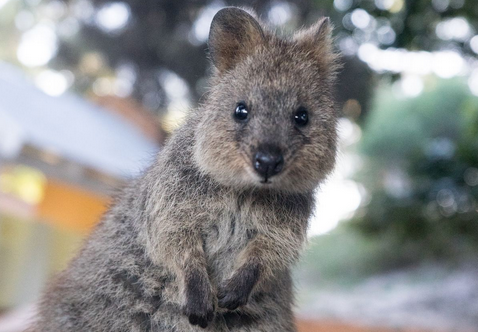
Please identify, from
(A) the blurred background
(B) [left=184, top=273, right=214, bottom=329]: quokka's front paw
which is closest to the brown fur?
(B) [left=184, top=273, right=214, bottom=329]: quokka's front paw

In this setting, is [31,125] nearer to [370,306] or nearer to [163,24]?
[163,24]

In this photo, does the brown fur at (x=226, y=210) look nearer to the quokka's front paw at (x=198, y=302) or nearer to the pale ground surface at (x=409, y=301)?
the quokka's front paw at (x=198, y=302)

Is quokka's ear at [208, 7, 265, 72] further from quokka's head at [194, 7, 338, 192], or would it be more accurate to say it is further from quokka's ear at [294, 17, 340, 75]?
quokka's ear at [294, 17, 340, 75]

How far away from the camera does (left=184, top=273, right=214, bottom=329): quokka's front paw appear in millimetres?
2525

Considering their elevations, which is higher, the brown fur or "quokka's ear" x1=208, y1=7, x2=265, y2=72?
"quokka's ear" x1=208, y1=7, x2=265, y2=72

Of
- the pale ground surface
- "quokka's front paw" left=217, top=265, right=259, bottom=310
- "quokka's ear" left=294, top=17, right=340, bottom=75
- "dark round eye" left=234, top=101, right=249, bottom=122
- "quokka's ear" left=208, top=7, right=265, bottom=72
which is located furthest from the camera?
the pale ground surface

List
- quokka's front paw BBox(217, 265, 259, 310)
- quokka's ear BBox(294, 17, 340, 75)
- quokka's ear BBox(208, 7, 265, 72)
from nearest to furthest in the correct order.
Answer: quokka's front paw BBox(217, 265, 259, 310) < quokka's ear BBox(208, 7, 265, 72) < quokka's ear BBox(294, 17, 340, 75)

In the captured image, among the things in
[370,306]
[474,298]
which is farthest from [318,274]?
[474,298]

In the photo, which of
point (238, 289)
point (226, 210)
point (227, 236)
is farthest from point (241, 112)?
point (238, 289)

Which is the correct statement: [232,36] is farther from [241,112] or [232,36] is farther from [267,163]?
[267,163]

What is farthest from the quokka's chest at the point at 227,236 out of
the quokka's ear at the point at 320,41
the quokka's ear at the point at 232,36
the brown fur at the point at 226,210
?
the quokka's ear at the point at 320,41

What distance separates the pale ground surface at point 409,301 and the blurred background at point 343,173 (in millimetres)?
25

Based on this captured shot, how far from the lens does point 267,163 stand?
2430 millimetres

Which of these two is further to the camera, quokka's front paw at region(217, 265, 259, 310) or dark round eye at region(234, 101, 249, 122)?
dark round eye at region(234, 101, 249, 122)
